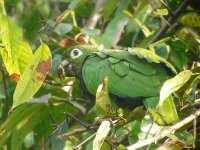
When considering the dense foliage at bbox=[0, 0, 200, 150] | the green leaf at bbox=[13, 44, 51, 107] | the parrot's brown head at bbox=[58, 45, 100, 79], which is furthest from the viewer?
the parrot's brown head at bbox=[58, 45, 100, 79]

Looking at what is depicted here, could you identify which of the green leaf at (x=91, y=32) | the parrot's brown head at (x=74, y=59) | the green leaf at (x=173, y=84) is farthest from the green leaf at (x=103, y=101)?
the green leaf at (x=91, y=32)

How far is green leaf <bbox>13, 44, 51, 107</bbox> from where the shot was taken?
1.22 meters

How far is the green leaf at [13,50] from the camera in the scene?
1.12 metres

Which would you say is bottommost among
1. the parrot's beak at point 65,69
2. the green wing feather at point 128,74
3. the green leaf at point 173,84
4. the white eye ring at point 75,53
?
the parrot's beak at point 65,69

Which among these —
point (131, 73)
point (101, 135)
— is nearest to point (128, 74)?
point (131, 73)

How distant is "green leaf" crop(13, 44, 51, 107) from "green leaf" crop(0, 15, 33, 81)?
46 mm

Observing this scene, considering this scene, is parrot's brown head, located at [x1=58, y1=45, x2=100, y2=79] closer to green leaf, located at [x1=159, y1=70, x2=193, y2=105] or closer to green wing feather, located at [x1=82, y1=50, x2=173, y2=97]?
green wing feather, located at [x1=82, y1=50, x2=173, y2=97]

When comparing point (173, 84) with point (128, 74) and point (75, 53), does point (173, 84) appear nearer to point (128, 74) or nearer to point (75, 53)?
point (128, 74)

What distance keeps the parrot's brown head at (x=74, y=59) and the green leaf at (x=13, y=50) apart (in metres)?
0.68

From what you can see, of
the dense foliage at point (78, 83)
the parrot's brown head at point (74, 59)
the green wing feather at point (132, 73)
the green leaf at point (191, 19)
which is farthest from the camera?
the parrot's brown head at point (74, 59)

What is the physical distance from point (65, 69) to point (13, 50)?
37.6 inches

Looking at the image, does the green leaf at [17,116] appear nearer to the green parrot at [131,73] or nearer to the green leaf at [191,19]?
the green parrot at [131,73]

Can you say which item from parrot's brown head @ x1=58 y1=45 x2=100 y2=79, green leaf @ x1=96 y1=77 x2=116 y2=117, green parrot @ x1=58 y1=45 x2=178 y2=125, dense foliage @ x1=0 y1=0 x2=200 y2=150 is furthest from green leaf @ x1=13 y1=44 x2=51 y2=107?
parrot's brown head @ x1=58 y1=45 x2=100 y2=79

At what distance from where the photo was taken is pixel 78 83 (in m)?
2.16
